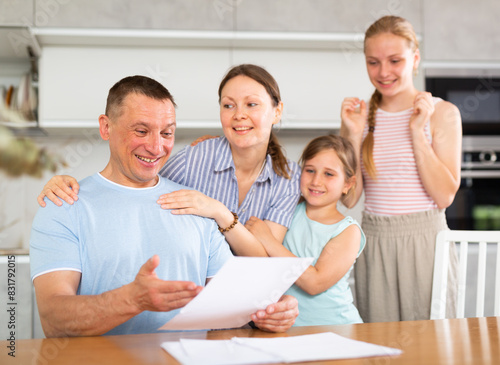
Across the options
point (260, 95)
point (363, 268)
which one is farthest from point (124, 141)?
point (363, 268)

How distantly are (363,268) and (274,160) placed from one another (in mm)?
600

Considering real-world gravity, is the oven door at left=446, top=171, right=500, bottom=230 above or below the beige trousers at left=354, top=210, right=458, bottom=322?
above

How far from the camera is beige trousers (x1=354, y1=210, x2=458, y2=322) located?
187 centimetres

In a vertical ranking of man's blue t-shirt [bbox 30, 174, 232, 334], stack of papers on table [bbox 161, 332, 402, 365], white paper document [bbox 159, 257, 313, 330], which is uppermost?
man's blue t-shirt [bbox 30, 174, 232, 334]

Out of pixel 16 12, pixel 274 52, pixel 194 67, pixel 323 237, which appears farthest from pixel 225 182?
pixel 16 12

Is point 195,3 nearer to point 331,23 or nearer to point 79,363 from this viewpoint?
point 331,23

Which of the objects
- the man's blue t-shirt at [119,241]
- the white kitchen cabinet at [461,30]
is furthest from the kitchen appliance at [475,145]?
the man's blue t-shirt at [119,241]

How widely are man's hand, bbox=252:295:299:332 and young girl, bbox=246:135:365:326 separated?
0.35m

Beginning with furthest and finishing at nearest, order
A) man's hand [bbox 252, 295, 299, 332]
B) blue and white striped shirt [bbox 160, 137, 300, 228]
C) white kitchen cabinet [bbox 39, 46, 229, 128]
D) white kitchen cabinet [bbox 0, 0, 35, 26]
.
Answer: white kitchen cabinet [bbox 39, 46, 229, 128] < white kitchen cabinet [bbox 0, 0, 35, 26] < blue and white striped shirt [bbox 160, 137, 300, 228] < man's hand [bbox 252, 295, 299, 332]

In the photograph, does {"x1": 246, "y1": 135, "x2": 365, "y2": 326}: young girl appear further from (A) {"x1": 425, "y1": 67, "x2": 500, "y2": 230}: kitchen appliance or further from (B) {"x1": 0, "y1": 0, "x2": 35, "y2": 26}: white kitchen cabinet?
(B) {"x1": 0, "y1": 0, "x2": 35, "y2": 26}: white kitchen cabinet

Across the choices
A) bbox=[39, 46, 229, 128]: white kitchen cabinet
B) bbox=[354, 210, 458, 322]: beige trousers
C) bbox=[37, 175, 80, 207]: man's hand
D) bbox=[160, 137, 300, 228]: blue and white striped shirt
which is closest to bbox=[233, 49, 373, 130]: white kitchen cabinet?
bbox=[39, 46, 229, 128]: white kitchen cabinet

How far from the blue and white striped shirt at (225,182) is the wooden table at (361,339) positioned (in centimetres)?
54

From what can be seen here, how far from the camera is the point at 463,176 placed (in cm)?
304

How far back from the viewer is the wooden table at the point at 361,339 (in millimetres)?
877
